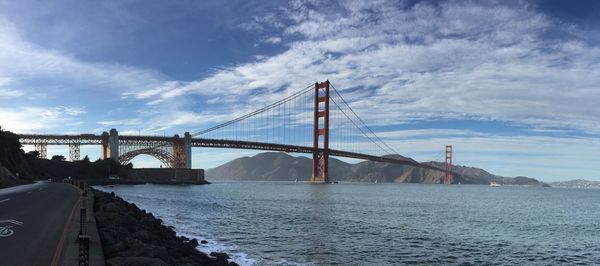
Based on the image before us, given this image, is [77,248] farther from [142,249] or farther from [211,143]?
[211,143]

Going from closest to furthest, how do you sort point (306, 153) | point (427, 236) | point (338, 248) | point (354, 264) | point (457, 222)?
1. point (354, 264)
2. point (338, 248)
3. point (427, 236)
4. point (457, 222)
5. point (306, 153)

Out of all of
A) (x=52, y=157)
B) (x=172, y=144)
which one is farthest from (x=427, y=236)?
(x=52, y=157)

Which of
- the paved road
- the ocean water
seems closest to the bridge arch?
the ocean water

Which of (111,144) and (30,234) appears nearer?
(30,234)

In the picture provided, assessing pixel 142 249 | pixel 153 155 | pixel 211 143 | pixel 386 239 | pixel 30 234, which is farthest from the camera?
pixel 153 155

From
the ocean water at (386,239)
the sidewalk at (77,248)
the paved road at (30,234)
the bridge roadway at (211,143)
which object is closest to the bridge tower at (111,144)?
the bridge roadway at (211,143)

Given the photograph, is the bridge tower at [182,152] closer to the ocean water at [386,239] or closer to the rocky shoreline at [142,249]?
the ocean water at [386,239]

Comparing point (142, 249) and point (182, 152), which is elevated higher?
point (182, 152)

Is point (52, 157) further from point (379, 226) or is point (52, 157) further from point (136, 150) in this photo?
point (379, 226)

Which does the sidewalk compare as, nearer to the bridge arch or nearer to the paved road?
the paved road

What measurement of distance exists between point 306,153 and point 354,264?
97.5 meters

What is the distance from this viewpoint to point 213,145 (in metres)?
115

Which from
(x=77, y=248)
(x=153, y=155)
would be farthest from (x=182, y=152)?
(x=77, y=248)

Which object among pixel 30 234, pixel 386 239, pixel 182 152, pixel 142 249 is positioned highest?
pixel 182 152
